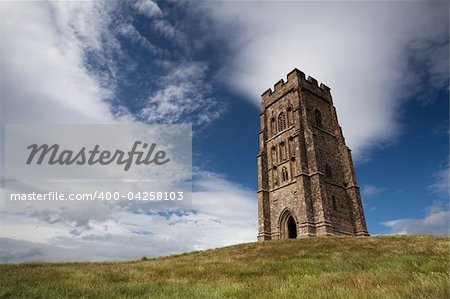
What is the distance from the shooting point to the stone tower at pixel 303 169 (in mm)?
30234

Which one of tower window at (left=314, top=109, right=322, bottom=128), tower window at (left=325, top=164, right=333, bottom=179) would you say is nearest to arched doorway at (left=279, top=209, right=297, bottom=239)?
tower window at (left=325, top=164, right=333, bottom=179)

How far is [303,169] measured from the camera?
3177 centimetres

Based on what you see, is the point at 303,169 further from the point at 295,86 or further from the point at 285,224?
the point at 295,86

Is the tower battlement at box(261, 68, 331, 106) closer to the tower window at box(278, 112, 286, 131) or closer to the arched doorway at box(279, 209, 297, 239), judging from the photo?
the tower window at box(278, 112, 286, 131)

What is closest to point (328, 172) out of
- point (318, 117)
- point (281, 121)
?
point (318, 117)

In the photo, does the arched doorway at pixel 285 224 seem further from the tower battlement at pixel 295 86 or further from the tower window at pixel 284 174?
the tower battlement at pixel 295 86

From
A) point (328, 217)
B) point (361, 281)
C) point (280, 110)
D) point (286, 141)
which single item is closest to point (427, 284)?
point (361, 281)

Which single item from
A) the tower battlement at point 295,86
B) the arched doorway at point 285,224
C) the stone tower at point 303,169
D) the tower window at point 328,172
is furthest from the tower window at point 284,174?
the tower battlement at point 295,86

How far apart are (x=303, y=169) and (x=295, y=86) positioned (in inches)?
454

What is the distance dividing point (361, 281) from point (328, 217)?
82.3 feet

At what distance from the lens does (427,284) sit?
4.48 m

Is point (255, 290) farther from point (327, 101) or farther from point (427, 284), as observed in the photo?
point (327, 101)

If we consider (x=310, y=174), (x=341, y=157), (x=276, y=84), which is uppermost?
(x=276, y=84)

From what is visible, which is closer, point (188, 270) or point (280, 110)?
point (188, 270)
